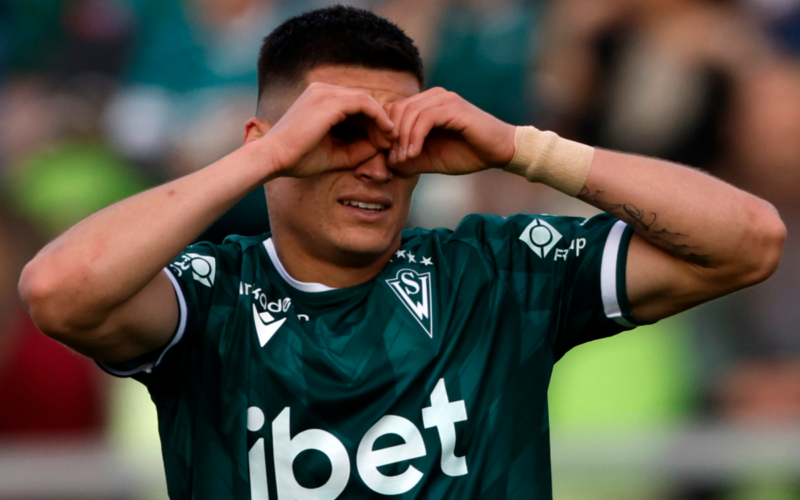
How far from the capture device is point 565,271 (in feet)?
7.79

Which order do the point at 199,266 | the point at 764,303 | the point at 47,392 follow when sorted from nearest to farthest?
the point at 199,266 → the point at 47,392 → the point at 764,303

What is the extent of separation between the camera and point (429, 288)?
237cm

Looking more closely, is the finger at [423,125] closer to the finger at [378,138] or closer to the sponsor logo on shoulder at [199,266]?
the finger at [378,138]

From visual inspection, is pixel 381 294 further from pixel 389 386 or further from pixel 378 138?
pixel 378 138

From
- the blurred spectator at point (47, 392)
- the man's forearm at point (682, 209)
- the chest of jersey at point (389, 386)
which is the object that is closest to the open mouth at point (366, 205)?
the chest of jersey at point (389, 386)

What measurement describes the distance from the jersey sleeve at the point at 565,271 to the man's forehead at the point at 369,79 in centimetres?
43

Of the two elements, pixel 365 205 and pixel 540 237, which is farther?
pixel 540 237

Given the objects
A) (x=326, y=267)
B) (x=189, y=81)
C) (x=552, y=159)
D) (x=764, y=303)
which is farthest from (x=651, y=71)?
(x=326, y=267)

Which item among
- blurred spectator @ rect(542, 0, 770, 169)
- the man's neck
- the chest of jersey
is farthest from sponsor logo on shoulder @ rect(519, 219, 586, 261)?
blurred spectator @ rect(542, 0, 770, 169)

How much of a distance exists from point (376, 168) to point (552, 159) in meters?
0.45

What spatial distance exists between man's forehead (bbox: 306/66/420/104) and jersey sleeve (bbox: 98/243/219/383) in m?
0.56

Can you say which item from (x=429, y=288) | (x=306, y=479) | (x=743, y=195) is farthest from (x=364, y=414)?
(x=743, y=195)

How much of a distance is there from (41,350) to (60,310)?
9.08ft

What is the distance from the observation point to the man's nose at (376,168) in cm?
221
